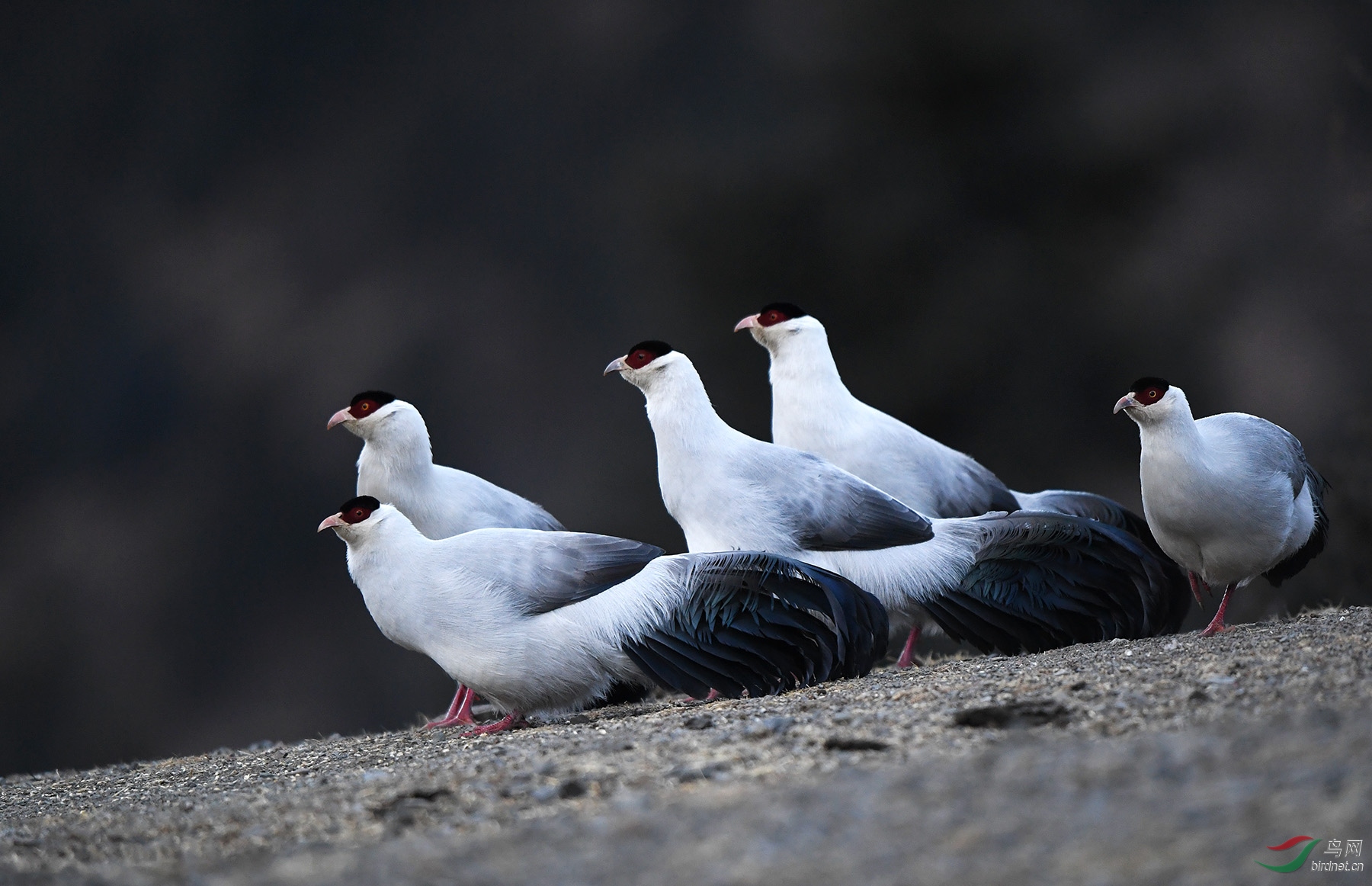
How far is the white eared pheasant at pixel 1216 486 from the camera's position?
4398mm

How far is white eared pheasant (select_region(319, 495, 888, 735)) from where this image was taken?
13.0 ft

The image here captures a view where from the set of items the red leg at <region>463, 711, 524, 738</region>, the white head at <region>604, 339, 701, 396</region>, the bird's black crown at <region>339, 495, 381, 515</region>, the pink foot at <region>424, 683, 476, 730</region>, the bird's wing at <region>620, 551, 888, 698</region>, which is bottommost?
the pink foot at <region>424, 683, 476, 730</region>

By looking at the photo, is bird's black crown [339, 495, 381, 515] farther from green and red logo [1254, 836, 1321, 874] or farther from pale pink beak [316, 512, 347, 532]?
green and red logo [1254, 836, 1321, 874]

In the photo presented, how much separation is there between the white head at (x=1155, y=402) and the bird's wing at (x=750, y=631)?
117cm

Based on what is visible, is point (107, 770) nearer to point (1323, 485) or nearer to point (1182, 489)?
point (1182, 489)

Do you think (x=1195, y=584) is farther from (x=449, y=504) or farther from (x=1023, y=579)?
(x=449, y=504)

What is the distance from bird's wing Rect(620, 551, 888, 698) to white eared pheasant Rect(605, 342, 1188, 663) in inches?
18.6

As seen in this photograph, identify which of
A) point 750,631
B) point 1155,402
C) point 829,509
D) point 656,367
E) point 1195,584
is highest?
point 656,367

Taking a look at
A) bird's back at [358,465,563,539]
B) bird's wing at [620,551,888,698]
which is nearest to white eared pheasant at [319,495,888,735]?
bird's wing at [620,551,888,698]

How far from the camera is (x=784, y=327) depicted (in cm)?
552

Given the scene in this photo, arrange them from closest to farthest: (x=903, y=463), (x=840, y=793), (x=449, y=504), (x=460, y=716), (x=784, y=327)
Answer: (x=840, y=793)
(x=460, y=716)
(x=903, y=463)
(x=449, y=504)
(x=784, y=327)

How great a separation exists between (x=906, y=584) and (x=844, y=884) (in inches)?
119

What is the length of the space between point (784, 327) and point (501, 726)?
7.34 feet

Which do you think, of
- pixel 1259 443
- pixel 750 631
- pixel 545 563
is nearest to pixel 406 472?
pixel 545 563
